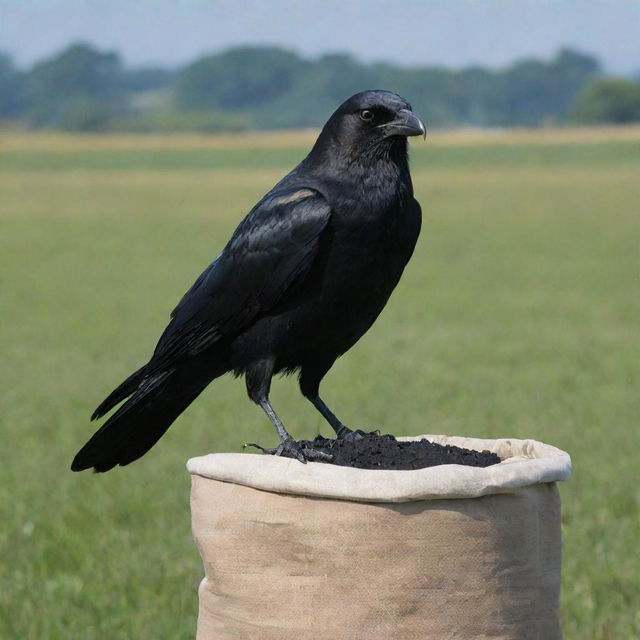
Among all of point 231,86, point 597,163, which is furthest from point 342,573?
point 231,86

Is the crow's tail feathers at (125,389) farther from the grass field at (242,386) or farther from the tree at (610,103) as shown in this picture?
the tree at (610,103)

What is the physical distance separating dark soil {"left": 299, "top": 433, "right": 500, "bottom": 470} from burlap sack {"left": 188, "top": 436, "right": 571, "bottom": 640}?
21 cm

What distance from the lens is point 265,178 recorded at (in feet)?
159

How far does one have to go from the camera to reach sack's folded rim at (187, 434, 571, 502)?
324 centimetres

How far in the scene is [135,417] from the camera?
3.97 meters

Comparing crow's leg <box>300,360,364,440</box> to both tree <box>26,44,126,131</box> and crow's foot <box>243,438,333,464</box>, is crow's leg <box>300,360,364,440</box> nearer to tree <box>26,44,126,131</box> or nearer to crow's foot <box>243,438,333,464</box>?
crow's foot <box>243,438,333,464</box>

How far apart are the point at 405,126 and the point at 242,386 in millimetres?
8506

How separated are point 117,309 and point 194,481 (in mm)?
13944

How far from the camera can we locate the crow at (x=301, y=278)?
365cm

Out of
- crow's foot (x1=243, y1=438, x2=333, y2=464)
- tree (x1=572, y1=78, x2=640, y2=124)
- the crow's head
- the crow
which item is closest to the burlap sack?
crow's foot (x1=243, y1=438, x2=333, y2=464)

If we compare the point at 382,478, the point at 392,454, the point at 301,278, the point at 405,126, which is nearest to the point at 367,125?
the point at 405,126

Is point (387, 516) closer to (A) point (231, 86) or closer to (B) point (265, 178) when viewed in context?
(B) point (265, 178)

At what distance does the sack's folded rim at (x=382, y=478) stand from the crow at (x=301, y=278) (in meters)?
0.16

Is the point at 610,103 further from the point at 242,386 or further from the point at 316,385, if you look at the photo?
the point at 316,385
